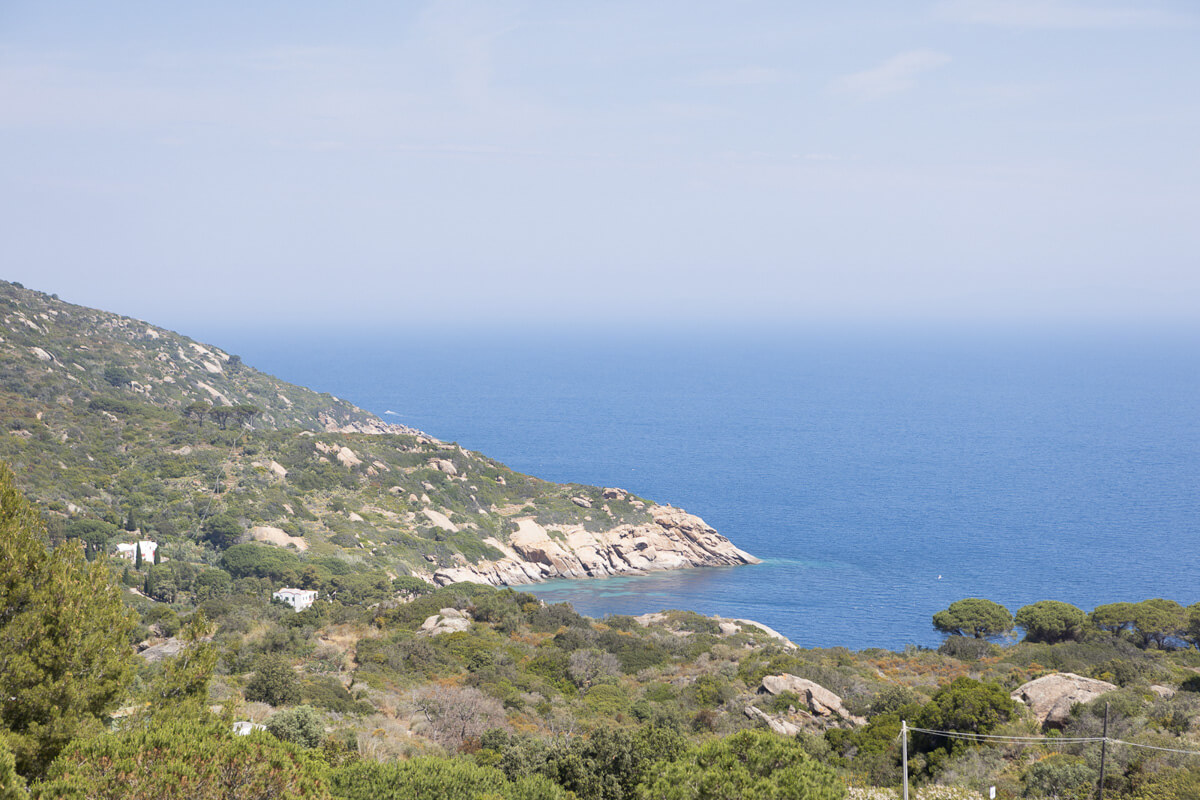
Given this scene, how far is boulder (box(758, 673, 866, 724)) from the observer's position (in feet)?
82.9

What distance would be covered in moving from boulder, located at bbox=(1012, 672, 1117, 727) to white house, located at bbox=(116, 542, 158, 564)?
50.1 meters

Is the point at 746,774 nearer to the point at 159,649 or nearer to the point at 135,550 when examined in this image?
the point at 159,649

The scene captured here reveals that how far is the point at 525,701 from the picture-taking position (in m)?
26.0

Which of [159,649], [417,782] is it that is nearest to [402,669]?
[159,649]

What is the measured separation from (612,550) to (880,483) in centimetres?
4579

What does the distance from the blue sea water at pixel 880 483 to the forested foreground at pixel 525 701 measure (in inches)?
895

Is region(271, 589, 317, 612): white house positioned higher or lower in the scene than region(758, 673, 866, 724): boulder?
lower

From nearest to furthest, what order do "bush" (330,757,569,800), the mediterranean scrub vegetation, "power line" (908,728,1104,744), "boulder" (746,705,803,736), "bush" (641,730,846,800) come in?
the mediterranean scrub vegetation → "bush" (641,730,846,800) → "bush" (330,757,569,800) → "power line" (908,728,1104,744) → "boulder" (746,705,803,736)

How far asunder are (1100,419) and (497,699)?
151 meters

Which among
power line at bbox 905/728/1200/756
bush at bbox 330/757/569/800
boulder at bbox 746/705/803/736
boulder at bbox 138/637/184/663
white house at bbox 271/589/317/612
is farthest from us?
white house at bbox 271/589/317/612

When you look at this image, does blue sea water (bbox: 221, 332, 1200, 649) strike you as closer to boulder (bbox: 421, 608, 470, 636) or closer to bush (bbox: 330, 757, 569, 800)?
boulder (bbox: 421, 608, 470, 636)

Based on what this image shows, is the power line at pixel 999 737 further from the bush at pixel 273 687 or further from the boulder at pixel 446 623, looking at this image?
the boulder at pixel 446 623

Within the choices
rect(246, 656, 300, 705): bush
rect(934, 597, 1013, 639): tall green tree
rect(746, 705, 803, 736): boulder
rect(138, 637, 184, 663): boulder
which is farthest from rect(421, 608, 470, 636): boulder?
rect(934, 597, 1013, 639): tall green tree

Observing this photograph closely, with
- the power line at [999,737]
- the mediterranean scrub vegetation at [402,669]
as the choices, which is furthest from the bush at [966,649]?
the power line at [999,737]
